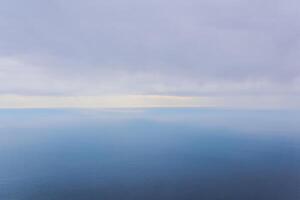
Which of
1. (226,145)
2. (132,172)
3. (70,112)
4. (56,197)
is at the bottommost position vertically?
(56,197)

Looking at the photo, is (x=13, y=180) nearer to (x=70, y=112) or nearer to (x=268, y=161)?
(x=268, y=161)

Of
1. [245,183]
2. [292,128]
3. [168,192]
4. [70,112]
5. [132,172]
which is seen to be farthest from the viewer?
[70,112]

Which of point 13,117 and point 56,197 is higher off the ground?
point 13,117

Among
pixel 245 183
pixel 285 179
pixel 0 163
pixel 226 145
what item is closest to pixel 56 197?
pixel 0 163

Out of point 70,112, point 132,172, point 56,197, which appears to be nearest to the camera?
point 56,197

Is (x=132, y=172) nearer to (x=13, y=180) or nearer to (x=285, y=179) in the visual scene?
(x=13, y=180)

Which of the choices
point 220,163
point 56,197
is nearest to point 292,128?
point 220,163

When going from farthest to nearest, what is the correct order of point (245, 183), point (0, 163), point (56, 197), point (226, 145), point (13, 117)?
point (13, 117) < point (226, 145) < point (0, 163) < point (245, 183) < point (56, 197)

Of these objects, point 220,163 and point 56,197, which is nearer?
point 56,197

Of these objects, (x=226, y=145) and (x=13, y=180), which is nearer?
(x=13, y=180)
